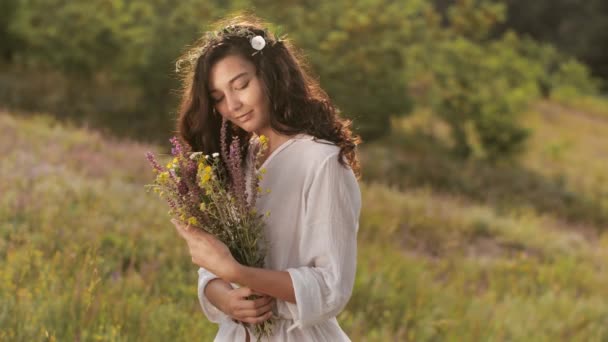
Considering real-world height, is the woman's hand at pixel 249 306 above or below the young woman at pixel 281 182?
below

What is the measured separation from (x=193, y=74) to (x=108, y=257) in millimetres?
2903

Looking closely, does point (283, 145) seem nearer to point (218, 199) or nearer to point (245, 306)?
point (218, 199)

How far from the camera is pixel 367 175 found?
52.0 ft

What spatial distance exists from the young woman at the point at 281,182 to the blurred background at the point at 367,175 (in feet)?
0.97

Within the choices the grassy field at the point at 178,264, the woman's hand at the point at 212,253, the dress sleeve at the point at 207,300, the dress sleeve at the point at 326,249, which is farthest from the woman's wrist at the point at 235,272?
the grassy field at the point at 178,264

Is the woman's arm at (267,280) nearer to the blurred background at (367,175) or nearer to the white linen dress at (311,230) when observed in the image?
the white linen dress at (311,230)

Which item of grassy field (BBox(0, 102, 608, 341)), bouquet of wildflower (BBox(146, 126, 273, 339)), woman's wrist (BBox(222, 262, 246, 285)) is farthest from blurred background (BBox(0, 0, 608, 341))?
woman's wrist (BBox(222, 262, 246, 285))

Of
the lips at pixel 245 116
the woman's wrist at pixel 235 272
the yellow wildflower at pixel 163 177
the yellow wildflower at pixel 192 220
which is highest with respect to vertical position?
the lips at pixel 245 116

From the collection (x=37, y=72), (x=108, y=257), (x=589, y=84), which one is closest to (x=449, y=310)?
(x=108, y=257)

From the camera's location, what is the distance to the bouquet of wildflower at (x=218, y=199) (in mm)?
2004

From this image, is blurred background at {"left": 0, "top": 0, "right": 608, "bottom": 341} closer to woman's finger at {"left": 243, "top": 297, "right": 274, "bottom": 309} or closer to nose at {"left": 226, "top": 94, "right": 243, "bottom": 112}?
nose at {"left": 226, "top": 94, "right": 243, "bottom": 112}

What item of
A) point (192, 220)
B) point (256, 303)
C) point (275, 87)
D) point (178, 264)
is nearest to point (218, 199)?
point (192, 220)

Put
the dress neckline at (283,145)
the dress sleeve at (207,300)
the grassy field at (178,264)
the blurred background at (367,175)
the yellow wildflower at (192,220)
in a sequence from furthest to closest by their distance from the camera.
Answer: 1. the blurred background at (367,175)
2. the grassy field at (178,264)
3. the dress sleeve at (207,300)
4. the dress neckline at (283,145)
5. the yellow wildflower at (192,220)

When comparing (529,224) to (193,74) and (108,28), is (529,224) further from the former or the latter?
(108,28)
